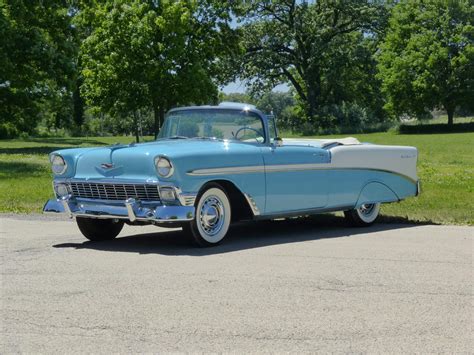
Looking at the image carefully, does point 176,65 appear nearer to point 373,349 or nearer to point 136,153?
point 136,153

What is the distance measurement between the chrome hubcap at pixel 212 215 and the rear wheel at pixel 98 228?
1.21m

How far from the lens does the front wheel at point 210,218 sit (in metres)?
8.06

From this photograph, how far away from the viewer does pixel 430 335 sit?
477 centimetres

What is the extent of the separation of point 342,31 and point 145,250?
6725cm

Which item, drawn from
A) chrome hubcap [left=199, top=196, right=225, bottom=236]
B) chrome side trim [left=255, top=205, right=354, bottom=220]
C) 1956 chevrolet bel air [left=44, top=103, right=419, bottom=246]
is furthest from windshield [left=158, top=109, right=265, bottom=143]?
chrome hubcap [left=199, top=196, right=225, bottom=236]

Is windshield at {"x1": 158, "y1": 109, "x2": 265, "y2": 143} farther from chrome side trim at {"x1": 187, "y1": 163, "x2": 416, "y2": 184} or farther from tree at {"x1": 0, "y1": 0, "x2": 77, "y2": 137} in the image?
tree at {"x1": 0, "y1": 0, "x2": 77, "y2": 137}

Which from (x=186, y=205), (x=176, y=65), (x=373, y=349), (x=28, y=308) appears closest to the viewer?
(x=373, y=349)

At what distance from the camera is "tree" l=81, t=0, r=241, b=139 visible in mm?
42438

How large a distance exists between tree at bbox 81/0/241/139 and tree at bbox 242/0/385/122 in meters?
24.5

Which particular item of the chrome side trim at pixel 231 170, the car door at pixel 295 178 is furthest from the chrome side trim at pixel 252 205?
the chrome side trim at pixel 231 170

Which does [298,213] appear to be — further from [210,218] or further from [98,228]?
[98,228]

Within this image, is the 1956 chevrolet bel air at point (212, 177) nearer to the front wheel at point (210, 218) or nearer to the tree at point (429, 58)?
the front wheel at point (210, 218)

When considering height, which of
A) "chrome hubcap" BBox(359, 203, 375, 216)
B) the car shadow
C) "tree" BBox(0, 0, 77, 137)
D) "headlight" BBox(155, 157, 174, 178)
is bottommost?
the car shadow

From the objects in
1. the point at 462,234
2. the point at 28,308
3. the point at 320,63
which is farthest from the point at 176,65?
the point at 28,308
